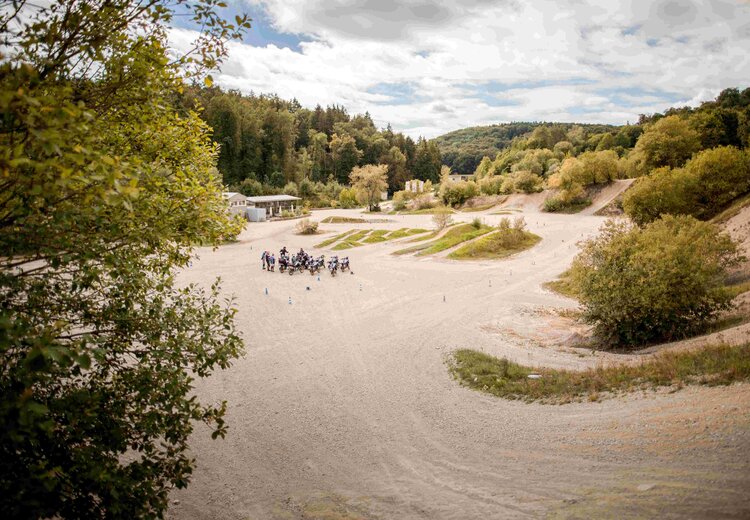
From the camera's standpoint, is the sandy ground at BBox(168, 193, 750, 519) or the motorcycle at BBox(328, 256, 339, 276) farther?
the motorcycle at BBox(328, 256, 339, 276)

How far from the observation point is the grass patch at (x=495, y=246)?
120 feet

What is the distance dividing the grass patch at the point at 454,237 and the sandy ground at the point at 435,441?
66.3 ft

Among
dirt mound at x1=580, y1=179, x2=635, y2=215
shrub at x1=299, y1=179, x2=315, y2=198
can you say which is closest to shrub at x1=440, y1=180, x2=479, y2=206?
dirt mound at x1=580, y1=179, x2=635, y2=215

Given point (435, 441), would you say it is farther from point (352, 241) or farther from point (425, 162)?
point (425, 162)

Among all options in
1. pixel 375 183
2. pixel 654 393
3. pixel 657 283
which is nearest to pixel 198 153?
pixel 654 393

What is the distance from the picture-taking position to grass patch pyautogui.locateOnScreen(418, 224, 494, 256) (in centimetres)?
3909

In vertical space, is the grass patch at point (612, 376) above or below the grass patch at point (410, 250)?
below

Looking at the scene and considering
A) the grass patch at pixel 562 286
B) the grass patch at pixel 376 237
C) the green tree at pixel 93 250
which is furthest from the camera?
the grass patch at pixel 376 237

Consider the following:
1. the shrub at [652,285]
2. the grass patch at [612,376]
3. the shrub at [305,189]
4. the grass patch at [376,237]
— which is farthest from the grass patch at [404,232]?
the shrub at [305,189]

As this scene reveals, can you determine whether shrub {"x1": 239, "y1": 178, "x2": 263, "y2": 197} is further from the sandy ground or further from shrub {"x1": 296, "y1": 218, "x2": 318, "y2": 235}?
the sandy ground

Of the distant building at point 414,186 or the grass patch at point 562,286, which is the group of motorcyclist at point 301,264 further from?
the distant building at point 414,186

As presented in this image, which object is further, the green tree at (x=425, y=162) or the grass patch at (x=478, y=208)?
the green tree at (x=425, y=162)

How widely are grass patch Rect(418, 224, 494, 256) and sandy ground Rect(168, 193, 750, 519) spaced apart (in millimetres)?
20216

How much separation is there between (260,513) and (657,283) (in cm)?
1415
